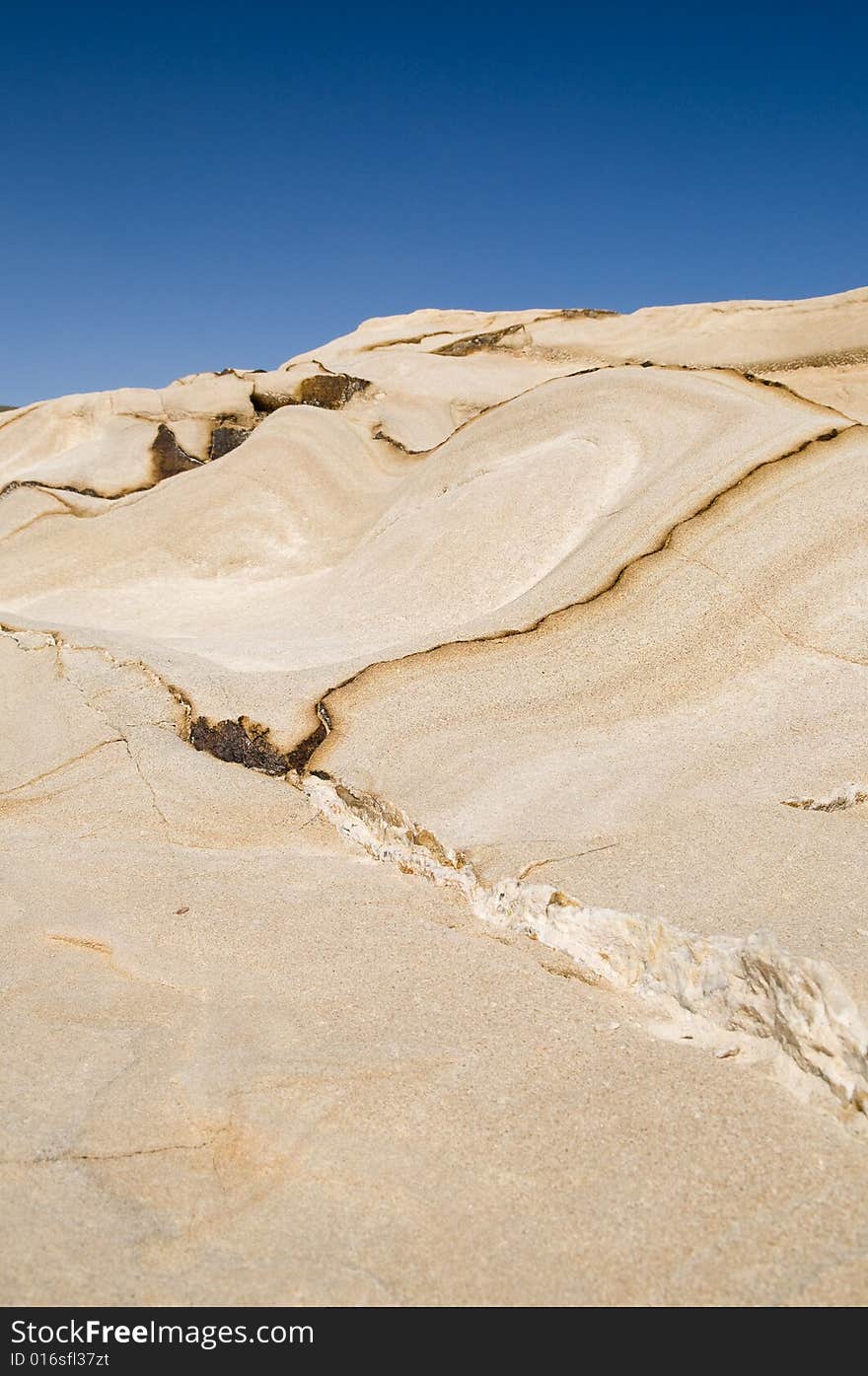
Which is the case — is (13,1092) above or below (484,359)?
below

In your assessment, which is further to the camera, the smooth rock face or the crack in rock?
the crack in rock

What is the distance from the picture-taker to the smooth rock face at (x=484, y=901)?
163 centimetres

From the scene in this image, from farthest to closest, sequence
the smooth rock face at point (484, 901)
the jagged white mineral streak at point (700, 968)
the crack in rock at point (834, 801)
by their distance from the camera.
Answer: the crack in rock at point (834, 801) → the jagged white mineral streak at point (700, 968) → the smooth rock face at point (484, 901)

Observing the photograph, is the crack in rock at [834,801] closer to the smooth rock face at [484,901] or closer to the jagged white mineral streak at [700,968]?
the smooth rock face at [484,901]

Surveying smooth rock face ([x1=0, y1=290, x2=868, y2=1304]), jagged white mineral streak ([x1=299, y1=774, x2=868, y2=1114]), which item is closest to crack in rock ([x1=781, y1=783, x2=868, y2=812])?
smooth rock face ([x1=0, y1=290, x2=868, y2=1304])

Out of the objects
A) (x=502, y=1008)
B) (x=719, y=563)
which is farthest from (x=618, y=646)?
(x=502, y=1008)

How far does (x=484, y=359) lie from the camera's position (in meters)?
10.9

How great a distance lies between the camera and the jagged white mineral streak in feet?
5.95

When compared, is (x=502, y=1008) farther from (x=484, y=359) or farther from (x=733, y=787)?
(x=484, y=359)

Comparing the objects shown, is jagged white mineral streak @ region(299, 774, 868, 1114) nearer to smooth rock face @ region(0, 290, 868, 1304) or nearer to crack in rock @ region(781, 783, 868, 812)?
smooth rock face @ region(0, 290, 868, 1304)

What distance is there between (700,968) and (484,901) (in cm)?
75

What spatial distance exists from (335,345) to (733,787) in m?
11.2

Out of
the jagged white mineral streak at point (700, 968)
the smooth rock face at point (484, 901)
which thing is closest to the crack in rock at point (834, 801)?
the smooth rock face at point (484, 901)

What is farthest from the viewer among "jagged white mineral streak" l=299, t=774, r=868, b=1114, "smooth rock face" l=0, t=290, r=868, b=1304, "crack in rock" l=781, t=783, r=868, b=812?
"crack in rock" l=781, t=783, r=868, b=812
